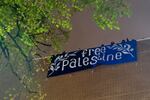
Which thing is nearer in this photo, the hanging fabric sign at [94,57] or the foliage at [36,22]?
the foliage at [36,22]

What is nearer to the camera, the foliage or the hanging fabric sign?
the foliage

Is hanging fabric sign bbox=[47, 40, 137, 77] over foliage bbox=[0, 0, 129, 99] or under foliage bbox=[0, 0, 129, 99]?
over

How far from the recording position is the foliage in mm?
3449

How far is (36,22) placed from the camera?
364 cm

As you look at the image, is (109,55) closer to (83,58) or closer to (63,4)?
(83,58)

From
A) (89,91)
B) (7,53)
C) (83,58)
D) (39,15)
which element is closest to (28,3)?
(39,15)

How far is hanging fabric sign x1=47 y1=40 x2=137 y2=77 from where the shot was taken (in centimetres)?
818

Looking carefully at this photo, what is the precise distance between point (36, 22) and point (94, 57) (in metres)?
5.06

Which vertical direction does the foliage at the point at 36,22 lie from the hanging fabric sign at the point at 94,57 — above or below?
below

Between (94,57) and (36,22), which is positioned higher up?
(94,57)

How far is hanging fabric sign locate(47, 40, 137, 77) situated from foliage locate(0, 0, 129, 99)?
4.08 metres

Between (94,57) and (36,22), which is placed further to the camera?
(94,57)

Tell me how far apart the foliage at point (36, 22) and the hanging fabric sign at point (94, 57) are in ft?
13.4

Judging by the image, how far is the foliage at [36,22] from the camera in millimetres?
3449
